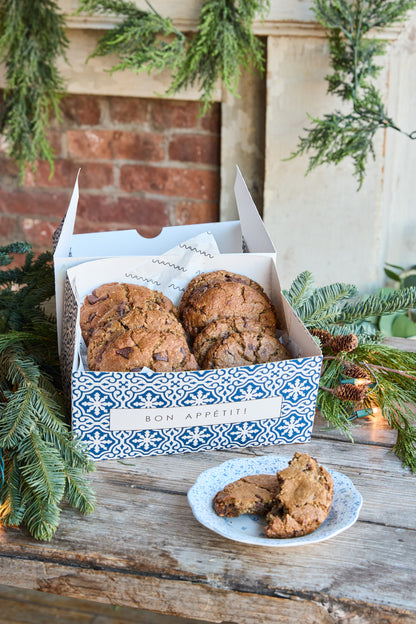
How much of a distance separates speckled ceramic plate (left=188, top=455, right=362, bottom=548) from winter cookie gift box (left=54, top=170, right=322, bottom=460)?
0.07 m

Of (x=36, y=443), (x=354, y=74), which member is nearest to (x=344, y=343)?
(x=36, y=443)

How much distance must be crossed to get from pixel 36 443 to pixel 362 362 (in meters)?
0.56

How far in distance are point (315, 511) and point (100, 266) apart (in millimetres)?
552

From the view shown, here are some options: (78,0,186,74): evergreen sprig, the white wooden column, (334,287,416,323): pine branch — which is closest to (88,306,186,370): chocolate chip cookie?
(334,287,416,323): pine branch

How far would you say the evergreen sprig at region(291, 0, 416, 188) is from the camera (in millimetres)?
1856

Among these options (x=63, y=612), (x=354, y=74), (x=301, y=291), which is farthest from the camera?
(x=354, y=74)

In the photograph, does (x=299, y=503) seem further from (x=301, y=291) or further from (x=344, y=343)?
(x=301, y=291)

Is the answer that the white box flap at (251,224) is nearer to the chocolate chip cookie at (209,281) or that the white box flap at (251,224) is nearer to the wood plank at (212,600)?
the chocolate chip cookie at (209,281)

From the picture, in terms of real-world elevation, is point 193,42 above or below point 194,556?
above

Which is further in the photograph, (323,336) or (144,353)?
(323,336)

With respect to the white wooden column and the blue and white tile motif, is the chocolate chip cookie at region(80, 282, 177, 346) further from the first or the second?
the white wooden column

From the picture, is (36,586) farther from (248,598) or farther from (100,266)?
(100,266)

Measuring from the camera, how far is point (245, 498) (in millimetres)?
810

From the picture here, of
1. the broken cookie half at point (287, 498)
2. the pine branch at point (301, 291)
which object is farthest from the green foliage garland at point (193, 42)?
the broken cookie half at point (287, 498)
